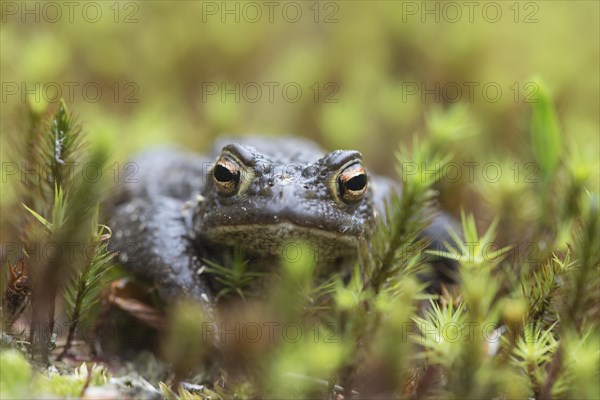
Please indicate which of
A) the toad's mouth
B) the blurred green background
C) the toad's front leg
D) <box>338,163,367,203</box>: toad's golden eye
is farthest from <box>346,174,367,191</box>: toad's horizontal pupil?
the blurred green background

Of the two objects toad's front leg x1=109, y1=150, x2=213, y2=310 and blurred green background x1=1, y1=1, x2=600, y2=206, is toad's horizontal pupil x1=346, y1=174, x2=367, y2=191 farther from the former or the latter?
blurred green background x1=1, y1=1, x2=600, y2=206

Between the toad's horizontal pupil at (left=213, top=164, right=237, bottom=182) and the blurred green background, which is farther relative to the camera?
the blurred green background

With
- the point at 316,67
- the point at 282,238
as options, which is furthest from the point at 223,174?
the point at 316,67

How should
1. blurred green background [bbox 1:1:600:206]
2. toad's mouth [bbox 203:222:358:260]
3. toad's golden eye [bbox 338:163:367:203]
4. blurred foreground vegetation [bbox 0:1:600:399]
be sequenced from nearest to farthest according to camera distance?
blurred foreground vegetation [bbox 0:1:600:399] → toad's mouth [bbox 203:222:358:260] → toad's golden eye [bbox 338:163:367:203] → blurred green background [bbox 1:1:600:206]

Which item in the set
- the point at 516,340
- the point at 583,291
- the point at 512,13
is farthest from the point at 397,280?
the point at 512,13

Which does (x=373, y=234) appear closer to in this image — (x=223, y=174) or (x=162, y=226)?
(x=223, y=174)

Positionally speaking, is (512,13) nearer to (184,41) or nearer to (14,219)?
(184,41)

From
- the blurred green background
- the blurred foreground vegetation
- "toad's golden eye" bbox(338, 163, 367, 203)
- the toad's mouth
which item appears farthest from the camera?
the blurred green background
